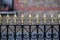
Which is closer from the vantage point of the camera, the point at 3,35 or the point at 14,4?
the point at 3,35

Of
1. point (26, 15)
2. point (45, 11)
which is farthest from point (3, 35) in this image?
point (45, 11)

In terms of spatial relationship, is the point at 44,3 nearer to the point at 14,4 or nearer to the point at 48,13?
the point at 48,13

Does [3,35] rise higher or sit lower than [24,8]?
lower

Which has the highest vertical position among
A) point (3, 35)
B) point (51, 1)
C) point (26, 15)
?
point (51, 1)

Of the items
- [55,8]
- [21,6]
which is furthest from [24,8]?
[55,8]

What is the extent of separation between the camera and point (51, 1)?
7.39 m

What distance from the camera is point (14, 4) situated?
7.44 meters

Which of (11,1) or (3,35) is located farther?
(11,1)

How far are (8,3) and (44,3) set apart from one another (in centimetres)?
126

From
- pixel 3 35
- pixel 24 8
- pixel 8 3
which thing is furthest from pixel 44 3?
pixel 3 35

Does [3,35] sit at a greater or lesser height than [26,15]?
lesser

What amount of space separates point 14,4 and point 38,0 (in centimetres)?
84

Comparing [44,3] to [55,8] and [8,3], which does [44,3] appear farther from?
[8,3]

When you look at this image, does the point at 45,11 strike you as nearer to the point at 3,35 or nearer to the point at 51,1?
the point at 51,1
